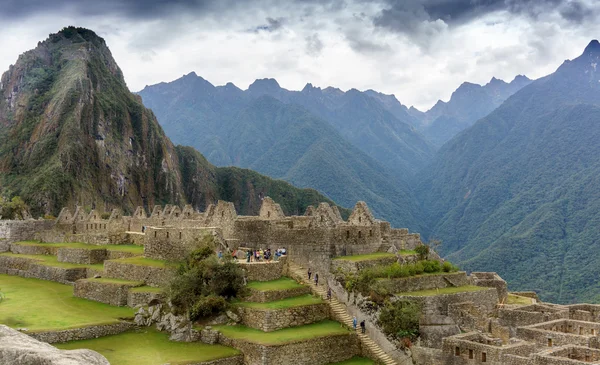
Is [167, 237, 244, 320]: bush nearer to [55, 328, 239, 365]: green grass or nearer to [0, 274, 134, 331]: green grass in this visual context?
[55, 328, 239, 365]: green grass

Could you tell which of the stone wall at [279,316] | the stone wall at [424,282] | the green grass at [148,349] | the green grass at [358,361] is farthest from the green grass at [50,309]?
the stone wall at [424,282]

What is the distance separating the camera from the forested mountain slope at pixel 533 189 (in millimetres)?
79562

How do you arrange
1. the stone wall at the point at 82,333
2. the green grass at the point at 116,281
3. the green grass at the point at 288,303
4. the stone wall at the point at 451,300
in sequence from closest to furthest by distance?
1. the stone wall at the point at 82,333
2. the green grass at the point at 288,303
3. the stone wall at the point at 451,300
4. the green grass at the point at 116,281

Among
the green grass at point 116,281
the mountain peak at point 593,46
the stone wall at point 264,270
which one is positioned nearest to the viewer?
the stone wall at point 264,270

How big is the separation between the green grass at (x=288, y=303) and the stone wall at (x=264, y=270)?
200 centimetres

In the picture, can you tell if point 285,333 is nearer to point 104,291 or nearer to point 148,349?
point 148,349

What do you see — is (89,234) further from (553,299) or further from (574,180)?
(574,180)

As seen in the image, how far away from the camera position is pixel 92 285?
3297 centimetres

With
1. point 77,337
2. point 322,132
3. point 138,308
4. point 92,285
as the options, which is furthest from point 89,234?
point 322,132

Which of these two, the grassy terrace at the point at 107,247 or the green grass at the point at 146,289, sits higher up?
the grassy terrace at the point at 107,247

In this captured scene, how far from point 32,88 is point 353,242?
189m

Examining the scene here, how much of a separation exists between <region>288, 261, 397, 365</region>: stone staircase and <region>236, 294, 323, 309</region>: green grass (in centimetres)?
64

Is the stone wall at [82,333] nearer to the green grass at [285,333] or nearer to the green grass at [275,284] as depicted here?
the green grass at [285,333]

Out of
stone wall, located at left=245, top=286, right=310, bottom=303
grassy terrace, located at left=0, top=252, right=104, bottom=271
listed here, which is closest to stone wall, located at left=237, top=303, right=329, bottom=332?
stone wall, located at left=245, top=286, right=310, bottom=303
